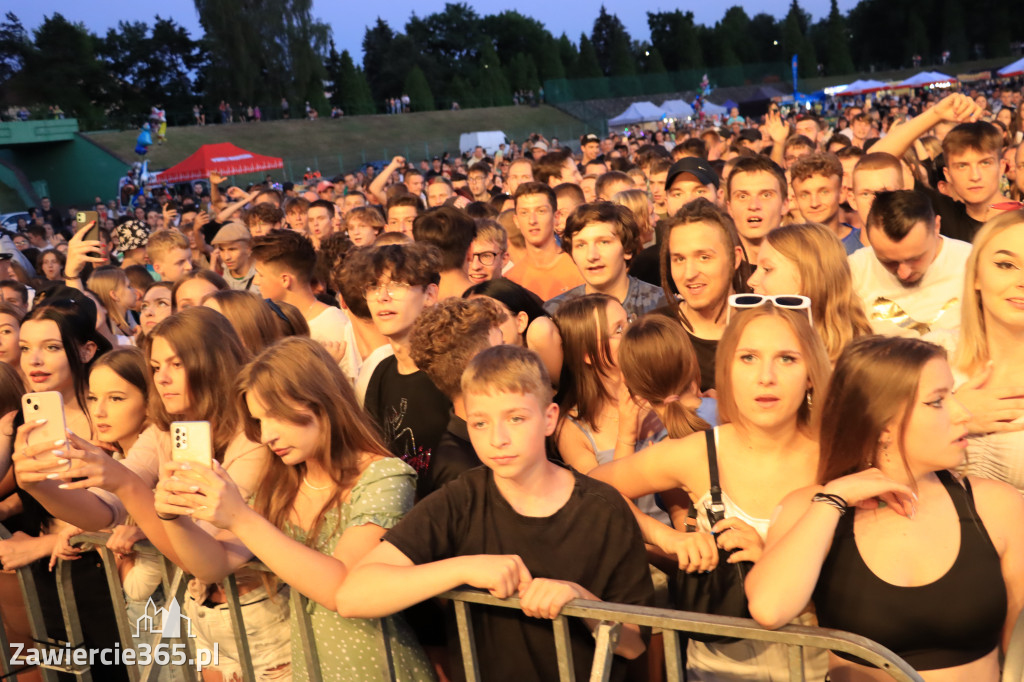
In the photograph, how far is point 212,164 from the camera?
3070 centimetres

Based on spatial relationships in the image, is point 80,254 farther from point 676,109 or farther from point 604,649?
point 676,109

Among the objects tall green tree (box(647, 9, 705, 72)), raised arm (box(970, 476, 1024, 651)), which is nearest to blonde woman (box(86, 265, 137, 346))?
raised arm (box(970, 476, 1024, 651))

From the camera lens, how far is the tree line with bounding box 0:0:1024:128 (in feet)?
192

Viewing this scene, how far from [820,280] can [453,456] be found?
1796 mm

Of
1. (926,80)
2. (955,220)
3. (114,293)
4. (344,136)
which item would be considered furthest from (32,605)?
(926,80)

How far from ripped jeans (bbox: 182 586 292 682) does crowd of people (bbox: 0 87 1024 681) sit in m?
0.01

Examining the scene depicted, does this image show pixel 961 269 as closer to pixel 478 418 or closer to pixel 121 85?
pixel 478 418

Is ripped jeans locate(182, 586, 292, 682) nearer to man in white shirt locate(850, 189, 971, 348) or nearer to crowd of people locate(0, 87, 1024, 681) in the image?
crowd of people locate(0, 87, 1024, 681)

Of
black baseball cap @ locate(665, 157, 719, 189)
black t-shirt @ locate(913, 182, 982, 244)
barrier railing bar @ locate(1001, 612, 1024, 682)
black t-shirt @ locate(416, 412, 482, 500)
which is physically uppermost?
black baseball cap @ locate(665, 157, 719, 189)

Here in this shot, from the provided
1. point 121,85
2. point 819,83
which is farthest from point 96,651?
point 819,83

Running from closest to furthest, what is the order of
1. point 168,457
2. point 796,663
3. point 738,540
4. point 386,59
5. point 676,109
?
point 796,663
point 738,540
point 168,457
point 676,109
point 386,59

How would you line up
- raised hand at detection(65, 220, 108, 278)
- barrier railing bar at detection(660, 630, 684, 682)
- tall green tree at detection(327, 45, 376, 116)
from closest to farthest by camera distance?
barrier railing bar at detection(660, 630, 684, 682) → raised hand at detection(65, 220, 108, 278) → tall green tree at detection(327, 45, 376, 116)

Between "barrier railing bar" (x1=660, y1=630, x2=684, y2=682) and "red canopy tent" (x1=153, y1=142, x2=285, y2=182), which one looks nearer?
"barrier railing bar" (x1=660, y1=630, x2=684, y2=682)

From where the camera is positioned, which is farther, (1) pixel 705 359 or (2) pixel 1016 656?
(1) pixel 705 359
